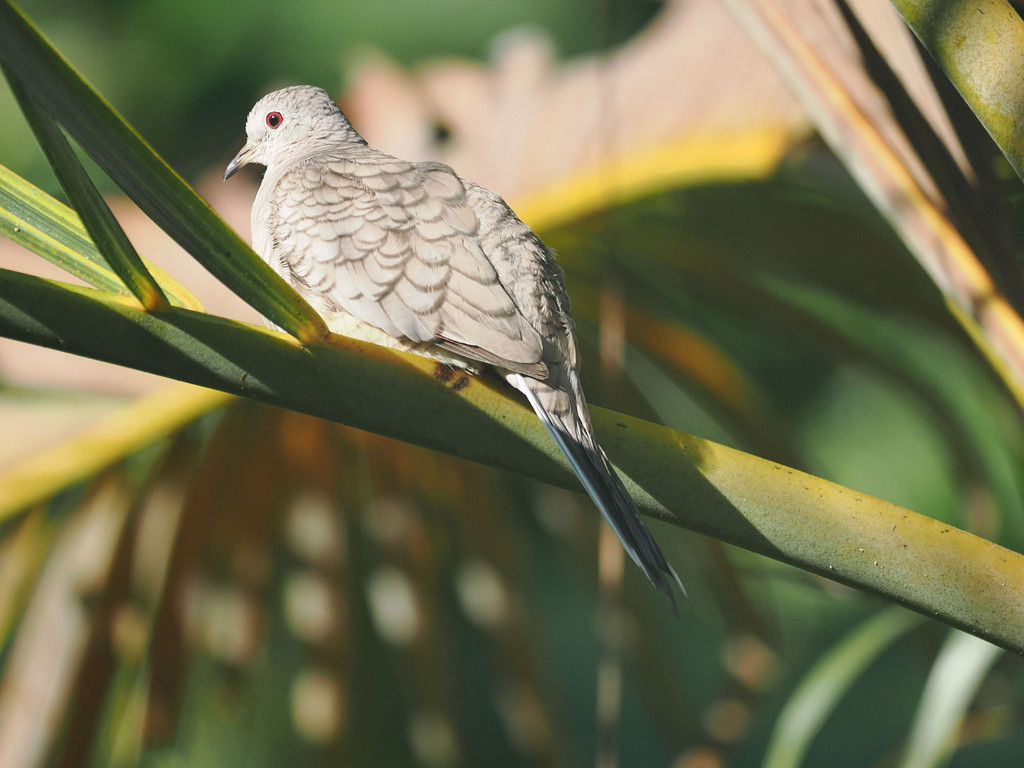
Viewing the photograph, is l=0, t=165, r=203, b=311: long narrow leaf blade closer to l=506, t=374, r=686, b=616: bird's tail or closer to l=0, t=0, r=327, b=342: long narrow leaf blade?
l=0, t=0, r=327, b=342: long narrow leaf blade

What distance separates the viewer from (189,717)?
1.00 metres

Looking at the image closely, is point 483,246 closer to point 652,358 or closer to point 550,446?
point 550,446

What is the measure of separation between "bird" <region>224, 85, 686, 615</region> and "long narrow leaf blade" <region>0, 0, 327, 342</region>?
22 cm

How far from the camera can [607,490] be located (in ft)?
1.81

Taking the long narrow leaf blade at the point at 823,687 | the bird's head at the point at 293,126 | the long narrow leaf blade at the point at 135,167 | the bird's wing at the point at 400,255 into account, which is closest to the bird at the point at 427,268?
the bird's wing at the point at 400,255

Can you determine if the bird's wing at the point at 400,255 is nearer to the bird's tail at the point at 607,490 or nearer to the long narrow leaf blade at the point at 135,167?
the bird's tail at the point at 607,490

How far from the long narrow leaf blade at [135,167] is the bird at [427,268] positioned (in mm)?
215

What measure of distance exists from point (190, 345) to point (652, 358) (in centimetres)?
84

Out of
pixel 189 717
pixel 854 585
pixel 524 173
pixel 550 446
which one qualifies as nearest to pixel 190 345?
pixel 550 446

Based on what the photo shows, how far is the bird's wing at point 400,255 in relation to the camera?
0.69m

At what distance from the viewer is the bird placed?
2.21 feet

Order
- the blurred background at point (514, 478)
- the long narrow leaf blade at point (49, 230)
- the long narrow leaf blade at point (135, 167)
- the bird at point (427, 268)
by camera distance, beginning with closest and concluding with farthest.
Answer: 1. the long narrow leaf blade at point (135, 167)
2. the long narrow leaf blade at point (49, 230)
3. the bird at point (427, 268)
4. the blurred background at point (514, 478)

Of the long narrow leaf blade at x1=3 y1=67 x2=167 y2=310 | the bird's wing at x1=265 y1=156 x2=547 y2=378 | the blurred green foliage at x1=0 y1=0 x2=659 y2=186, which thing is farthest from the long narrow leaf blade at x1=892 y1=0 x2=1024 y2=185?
the blurred green foliage at x1=0 y1=0 x2=659 y2=186

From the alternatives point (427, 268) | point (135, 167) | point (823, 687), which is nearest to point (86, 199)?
point (135, 167)
